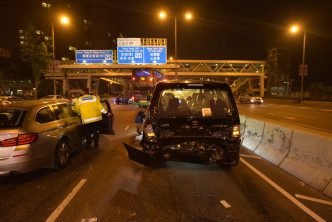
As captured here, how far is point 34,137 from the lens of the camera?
4668mm

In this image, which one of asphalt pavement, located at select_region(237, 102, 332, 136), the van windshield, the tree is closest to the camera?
the van windshield

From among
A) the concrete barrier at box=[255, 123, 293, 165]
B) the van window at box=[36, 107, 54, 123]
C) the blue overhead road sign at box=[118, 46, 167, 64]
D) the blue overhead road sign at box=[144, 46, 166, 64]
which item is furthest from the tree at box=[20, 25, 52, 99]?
the concrete barrier at box=[255, 123, 293, 165]

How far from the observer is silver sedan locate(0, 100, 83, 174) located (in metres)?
4.38

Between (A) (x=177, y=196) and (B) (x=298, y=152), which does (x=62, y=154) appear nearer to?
(A) (x=177, y=196)

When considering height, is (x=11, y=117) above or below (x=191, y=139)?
above

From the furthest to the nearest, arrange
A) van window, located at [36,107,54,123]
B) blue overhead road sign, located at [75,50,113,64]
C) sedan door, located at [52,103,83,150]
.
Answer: blue overhead road sign, located at [75,50,113,64] → sedan door, located at [52,103,83,150] → van window, located at [36,107,54,123]

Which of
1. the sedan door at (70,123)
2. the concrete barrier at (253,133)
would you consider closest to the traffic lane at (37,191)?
the sedan door at (70,123)

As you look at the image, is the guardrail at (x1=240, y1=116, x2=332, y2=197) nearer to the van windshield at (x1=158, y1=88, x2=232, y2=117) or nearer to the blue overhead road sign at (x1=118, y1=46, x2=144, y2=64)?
the van windshield at (x1=158, y1=88, x2=232, y2=117)

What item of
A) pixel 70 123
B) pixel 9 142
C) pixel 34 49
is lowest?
pixel 9 142

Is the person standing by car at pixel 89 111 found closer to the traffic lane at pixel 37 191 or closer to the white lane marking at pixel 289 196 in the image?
the traffic lane at pixel 37 191

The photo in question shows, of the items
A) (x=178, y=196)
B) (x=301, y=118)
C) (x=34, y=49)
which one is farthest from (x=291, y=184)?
(x=34, y=49)

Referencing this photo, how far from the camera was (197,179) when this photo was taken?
493 centimetres

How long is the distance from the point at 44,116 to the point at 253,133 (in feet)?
20.7

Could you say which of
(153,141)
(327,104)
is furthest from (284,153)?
(327,104)
